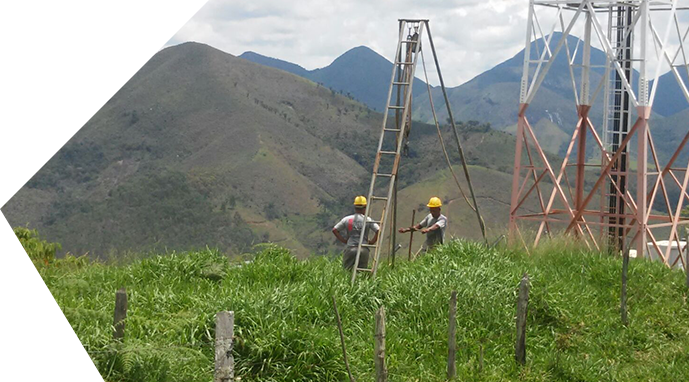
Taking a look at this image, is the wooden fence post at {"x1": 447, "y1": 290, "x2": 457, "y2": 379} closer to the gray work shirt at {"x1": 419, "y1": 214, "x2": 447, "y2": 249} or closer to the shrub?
the gray work shirt at {"x1": 419, "y1": 214, "x2": 447, "y2": 249}

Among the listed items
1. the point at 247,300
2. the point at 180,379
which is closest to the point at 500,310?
the point at 247,300

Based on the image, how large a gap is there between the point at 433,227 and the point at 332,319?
16.6 feet

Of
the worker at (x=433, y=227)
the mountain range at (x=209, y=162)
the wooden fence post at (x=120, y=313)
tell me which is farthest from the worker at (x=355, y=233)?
the mountain range at (x=209, y=162)

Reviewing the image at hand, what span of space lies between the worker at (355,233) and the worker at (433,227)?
4.95ft

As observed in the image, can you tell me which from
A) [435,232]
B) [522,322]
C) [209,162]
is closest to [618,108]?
[435,232]

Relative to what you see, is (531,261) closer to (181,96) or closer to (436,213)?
(436,213)

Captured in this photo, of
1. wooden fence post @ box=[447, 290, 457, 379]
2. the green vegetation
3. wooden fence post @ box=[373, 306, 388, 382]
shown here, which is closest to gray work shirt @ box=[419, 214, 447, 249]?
the green vegetation

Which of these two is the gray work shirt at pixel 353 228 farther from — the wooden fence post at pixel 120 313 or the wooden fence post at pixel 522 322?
the wooden fence post at pixel 120 313

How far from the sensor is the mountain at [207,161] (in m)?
100

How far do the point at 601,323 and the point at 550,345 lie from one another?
134 cm

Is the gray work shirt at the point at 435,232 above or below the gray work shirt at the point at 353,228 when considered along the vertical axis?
below

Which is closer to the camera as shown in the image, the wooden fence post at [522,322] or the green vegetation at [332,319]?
the green vegetation at [332,319]

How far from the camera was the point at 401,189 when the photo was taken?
4567 inches

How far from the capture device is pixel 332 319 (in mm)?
9719
